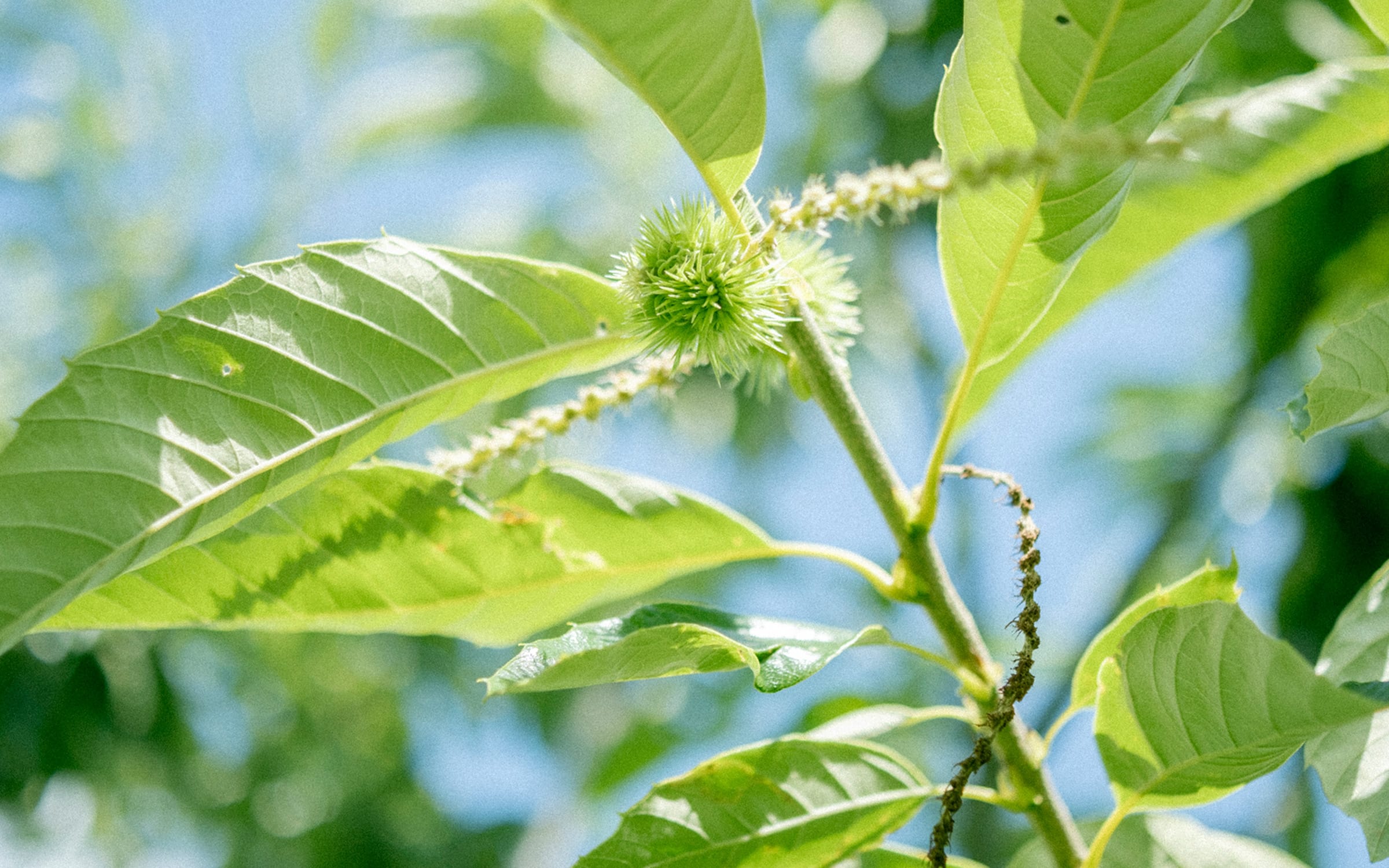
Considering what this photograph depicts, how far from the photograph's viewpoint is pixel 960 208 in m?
1.15

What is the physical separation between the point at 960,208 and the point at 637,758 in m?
3.70

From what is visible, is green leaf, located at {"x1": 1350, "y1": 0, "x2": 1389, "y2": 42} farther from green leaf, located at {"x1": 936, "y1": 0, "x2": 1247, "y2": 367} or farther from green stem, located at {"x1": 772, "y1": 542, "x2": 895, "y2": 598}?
green stem, located at {"x1": 772, "y1": 542, "x2": 895, "y2": 598}

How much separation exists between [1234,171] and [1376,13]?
0.93 ft

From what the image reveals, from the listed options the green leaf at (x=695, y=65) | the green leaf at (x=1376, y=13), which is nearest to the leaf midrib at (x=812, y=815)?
the green leaf at (x=695, y=65)

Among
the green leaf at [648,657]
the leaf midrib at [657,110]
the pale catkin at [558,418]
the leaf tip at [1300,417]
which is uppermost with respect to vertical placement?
the leaf midrib at [657,110]

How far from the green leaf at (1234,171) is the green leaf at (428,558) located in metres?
0.55

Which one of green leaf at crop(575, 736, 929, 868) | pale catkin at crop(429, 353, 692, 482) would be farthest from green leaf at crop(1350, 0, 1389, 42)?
green leaf at crop(575, 736, 929, 868)

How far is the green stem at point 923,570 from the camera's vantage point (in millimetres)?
1153

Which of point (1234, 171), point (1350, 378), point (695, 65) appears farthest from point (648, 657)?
point (1234, 171)

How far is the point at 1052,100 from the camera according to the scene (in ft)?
3.43

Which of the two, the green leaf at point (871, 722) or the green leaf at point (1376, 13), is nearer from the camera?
the green leaf at point (1376, 13)

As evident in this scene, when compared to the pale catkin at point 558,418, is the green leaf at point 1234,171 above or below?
below

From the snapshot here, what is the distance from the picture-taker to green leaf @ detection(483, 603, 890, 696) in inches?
36.0

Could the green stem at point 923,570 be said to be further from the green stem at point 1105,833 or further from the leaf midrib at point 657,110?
the leaf midrib at point 657,110
